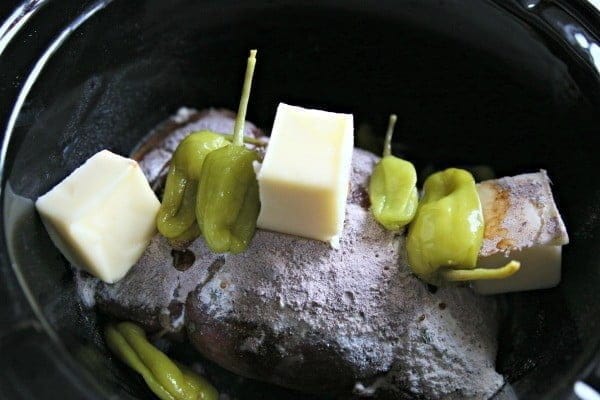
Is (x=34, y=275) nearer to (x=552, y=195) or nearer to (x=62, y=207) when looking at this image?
(x=62, y=207)

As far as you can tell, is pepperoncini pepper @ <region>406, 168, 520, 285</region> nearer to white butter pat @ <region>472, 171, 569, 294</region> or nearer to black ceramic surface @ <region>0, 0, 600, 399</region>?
white butter pat @ <region>472, 171, 569, 294</region>

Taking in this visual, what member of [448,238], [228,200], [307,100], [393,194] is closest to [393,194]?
[393,194]

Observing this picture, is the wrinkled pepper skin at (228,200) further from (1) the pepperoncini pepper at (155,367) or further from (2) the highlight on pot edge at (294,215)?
(1) the pepperoncini pepper at (155,367)

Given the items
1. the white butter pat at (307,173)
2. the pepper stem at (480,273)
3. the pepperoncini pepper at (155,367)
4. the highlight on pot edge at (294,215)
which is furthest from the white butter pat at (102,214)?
the pepper stem at (480,273)

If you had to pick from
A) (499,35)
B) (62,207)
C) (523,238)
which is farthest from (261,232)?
(499,35)

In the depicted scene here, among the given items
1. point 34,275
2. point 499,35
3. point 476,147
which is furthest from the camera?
point 476,147

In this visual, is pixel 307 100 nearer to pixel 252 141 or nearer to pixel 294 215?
pixel 252 141

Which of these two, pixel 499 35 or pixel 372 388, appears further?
pixel 499 35
